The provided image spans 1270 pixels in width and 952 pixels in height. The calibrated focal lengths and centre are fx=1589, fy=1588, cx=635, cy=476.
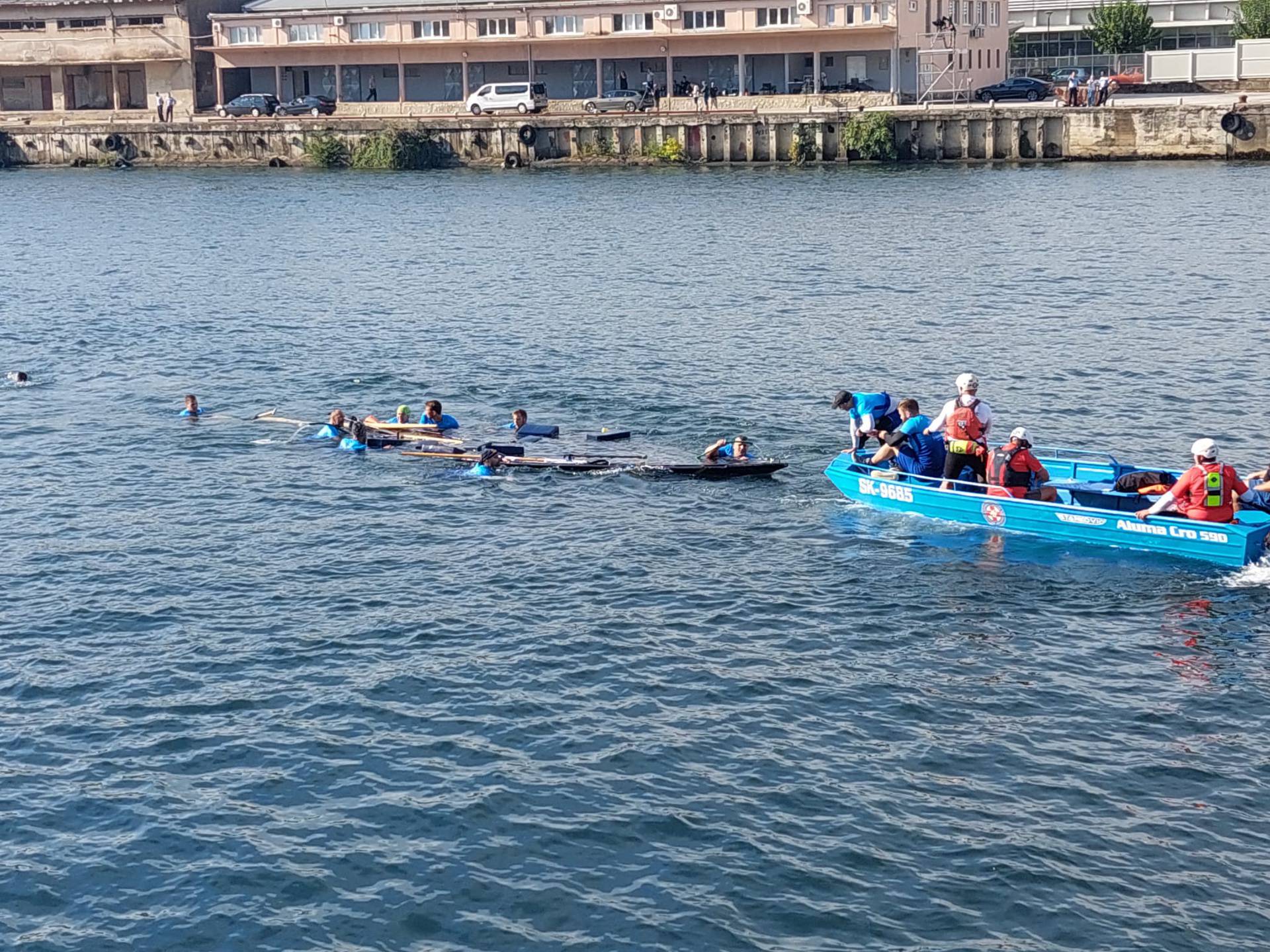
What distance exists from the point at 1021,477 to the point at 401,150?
75.7m

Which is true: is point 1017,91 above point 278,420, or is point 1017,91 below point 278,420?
above

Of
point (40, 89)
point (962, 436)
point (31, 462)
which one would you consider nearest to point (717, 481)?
point (962, 436)

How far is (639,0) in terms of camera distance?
10175 centimetres

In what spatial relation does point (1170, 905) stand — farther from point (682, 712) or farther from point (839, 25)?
point (839, 25)

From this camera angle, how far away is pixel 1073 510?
3011 cm

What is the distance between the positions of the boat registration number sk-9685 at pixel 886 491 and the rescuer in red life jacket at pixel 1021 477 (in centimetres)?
166

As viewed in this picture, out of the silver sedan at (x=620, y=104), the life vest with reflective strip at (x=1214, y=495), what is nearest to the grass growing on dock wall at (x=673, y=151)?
the silver sedan at (x=620, y=104)

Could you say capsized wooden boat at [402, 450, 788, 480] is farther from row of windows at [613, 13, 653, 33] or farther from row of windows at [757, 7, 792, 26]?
row of windows at [613, 13, 653, 33]

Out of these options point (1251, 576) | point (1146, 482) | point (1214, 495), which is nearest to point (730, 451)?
point (1146, 482)

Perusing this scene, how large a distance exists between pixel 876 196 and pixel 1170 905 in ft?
212

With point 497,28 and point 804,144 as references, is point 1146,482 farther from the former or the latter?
point 497,28

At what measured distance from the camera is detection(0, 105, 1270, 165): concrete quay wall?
86.3 m

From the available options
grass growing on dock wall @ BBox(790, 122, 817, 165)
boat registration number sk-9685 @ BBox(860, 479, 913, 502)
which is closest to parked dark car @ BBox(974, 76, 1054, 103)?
grass growing on dock wall @ BBox(790, 122, 817, 165)

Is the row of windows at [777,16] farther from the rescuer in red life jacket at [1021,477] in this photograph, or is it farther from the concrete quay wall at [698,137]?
the rescuer in red life jacket at [1021,477]
